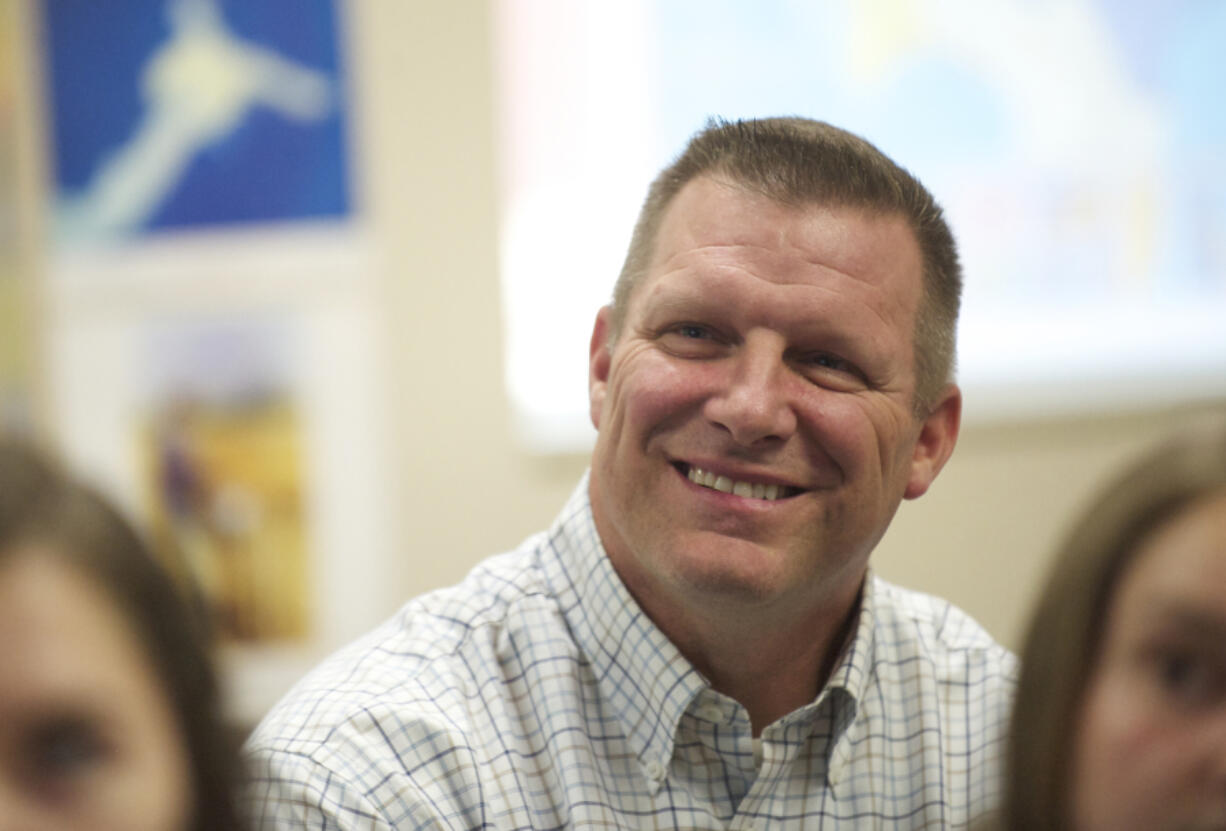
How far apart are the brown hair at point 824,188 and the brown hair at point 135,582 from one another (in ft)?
3.00

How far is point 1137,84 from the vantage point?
10.2 feet

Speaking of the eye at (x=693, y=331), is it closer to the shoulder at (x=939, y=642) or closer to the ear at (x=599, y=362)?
the ear at (x=599, y=362)

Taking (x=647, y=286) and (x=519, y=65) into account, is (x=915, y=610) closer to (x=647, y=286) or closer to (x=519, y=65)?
(x=647, y=286)

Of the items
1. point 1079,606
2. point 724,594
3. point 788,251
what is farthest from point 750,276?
point 1079,606

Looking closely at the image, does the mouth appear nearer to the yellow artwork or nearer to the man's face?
the man's face

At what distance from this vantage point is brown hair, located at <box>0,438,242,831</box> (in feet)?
1.51

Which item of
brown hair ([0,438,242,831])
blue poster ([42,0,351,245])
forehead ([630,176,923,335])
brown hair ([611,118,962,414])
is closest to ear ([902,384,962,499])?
brown hair ([611,118,962,414])

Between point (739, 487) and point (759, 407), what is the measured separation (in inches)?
3.5

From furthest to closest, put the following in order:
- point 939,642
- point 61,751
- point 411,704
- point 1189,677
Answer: point 939,642
point 411,704
point 1189,677
point 61,751

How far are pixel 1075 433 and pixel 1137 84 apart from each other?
904mm

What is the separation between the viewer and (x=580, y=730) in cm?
120

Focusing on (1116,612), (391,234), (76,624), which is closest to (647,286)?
(1116,612)

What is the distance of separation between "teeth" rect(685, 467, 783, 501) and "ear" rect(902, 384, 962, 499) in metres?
0.24

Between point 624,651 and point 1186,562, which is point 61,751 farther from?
point 624,651
